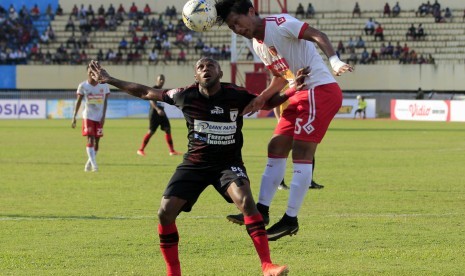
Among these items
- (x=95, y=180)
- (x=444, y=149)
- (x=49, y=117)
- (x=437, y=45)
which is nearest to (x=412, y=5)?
(x=437, y=45)

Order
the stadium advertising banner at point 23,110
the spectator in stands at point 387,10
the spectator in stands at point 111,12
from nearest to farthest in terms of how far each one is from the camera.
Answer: the stadium advertising banner at point 23,110 → the spectator in stands at point 387,10 → the spectator in stands at point 111,12

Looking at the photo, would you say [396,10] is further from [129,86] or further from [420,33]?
[129,86]

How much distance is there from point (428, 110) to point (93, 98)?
3316 centimetres

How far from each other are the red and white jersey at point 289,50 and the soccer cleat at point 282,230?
132cm

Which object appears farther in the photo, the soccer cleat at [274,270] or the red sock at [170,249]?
the red sock at [170,249]

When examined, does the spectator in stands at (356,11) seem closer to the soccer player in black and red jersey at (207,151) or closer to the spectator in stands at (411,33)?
the spectator in stands at (411,33)

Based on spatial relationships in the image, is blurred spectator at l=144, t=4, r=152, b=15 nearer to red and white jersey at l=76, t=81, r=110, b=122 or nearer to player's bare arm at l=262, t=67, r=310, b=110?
red and white jersey at l=76, t=81, r=110, b=122

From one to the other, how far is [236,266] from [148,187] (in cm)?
807

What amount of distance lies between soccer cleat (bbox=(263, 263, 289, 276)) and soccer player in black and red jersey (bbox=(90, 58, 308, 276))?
538 mm

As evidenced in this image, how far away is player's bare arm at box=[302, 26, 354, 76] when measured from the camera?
8.23 m

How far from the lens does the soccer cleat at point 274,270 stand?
23.8 feet

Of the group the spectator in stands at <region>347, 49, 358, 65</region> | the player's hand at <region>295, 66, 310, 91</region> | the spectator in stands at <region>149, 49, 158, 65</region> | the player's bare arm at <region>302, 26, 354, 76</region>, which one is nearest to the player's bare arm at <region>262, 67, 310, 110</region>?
the player's hand at <region>295, 66, 310, 91</region>

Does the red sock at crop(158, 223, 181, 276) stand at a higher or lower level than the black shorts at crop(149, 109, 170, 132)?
higher

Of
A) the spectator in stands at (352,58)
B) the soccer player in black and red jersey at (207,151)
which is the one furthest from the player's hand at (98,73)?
the spectator in stands at (352,58)
